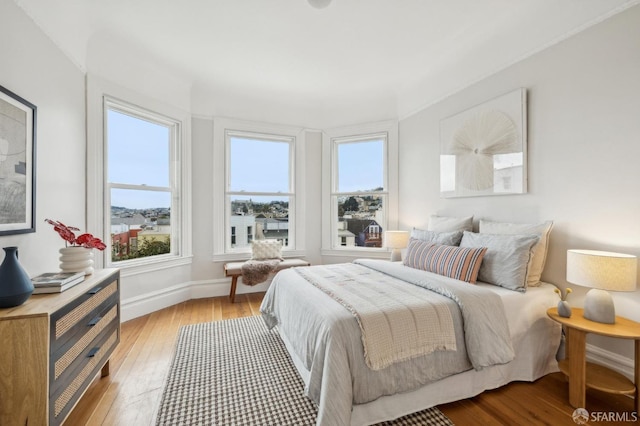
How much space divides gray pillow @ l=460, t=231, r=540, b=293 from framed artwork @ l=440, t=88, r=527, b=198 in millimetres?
560

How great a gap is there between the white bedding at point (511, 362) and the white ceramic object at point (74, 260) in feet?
4.93

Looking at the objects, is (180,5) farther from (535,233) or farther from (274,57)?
(535,233)

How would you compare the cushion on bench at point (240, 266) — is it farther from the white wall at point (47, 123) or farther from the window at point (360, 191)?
the white wall at point (47, 123)

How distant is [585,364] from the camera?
1666mm

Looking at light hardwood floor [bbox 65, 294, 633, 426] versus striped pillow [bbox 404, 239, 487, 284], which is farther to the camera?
striped pillow [bbox 404, 239, 487, 284]

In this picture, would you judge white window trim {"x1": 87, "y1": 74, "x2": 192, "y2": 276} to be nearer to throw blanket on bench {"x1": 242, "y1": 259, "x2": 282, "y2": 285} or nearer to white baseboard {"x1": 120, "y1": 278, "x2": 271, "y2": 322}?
white baseboard {"x1": 120, "y1": 278, "x2": 271, "y2": 322}

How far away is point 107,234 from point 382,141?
3685mm

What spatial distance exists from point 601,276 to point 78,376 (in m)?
3.03

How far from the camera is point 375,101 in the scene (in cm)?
411

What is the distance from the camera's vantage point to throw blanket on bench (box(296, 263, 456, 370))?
145 cm

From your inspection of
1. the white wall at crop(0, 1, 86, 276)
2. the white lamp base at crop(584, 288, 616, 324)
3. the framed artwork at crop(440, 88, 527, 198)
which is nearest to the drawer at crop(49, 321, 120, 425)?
the white wall at crop(0, 1, 86, 276)

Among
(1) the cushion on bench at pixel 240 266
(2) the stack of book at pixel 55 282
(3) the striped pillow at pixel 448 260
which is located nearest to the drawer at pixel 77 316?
(2) the stack of book at pixel 55 282

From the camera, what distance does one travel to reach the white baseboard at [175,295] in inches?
119

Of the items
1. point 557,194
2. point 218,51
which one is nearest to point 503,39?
point 557,194
